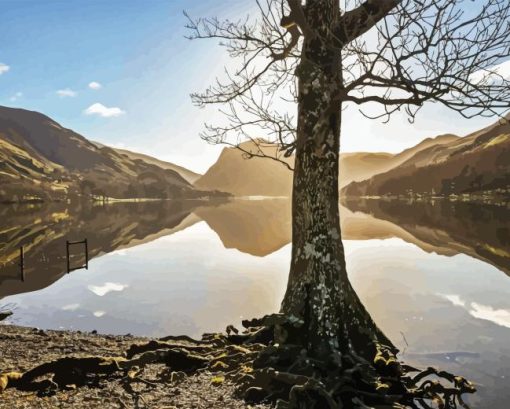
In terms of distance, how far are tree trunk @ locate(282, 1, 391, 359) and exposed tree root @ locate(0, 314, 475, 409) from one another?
534 millimetres

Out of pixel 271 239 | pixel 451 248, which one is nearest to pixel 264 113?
pixel 451 248

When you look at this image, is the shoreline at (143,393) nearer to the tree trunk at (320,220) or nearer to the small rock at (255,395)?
the small rock at (255,395)

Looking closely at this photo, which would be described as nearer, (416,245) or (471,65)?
(471,65)

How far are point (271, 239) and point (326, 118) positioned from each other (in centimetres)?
6229

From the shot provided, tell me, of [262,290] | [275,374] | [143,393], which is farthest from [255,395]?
[262,290]

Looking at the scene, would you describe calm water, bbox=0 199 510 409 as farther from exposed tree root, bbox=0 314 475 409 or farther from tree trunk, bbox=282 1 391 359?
tree trunk, bbox=282 1 391 359

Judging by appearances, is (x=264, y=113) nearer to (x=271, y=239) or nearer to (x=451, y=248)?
(x=451, y=248)

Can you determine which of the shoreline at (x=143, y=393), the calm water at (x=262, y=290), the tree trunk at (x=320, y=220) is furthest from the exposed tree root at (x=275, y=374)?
the calm water at (x=262, y=290)

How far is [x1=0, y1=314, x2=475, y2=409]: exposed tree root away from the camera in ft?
33.1

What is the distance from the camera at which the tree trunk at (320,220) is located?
12086 mm

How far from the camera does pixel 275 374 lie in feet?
33.5

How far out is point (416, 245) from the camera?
194 feet

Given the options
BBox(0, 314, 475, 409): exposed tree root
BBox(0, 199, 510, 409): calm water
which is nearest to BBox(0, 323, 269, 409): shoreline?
BBox(0, 314, 475, 409): exposed tree root

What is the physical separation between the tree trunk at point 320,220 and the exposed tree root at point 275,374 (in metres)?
0.53
